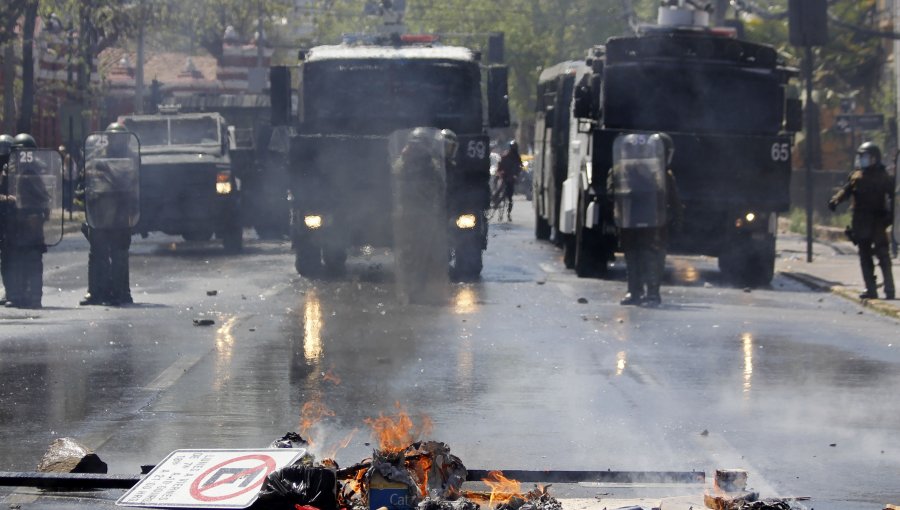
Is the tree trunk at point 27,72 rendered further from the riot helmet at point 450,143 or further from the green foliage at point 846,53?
the riot helmet at point 450,143

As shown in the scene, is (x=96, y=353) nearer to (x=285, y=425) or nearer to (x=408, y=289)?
(x=285, y=425)

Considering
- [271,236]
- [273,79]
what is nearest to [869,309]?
[273,79]

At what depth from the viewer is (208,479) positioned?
6.60 meters

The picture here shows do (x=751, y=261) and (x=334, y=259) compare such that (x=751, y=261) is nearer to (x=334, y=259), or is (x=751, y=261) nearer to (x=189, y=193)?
(x=334, y=259)

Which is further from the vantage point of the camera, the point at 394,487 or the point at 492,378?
the point at 492,378

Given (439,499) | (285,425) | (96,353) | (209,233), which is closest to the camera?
(439,499)

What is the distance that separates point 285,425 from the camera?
357 inches

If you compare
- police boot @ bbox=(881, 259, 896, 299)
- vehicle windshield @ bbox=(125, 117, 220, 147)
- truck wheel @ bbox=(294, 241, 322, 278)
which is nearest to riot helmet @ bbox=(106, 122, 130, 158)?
truck wheel @ bbox=(294, 241, 322, 278)

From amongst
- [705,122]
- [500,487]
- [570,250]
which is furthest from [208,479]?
[570,250]

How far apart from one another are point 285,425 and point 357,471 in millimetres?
2450

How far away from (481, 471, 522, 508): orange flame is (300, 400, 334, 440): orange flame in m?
1.82

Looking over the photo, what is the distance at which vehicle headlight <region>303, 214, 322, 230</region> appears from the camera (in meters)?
20.0

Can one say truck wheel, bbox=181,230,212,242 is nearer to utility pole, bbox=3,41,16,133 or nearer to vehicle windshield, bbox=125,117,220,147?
vehicle windshield, bbox=125,117,220,147

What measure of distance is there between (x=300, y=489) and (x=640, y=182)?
38.4 ft
